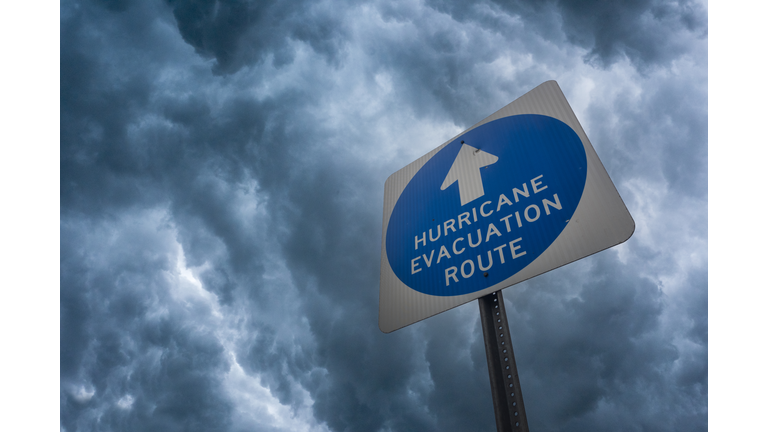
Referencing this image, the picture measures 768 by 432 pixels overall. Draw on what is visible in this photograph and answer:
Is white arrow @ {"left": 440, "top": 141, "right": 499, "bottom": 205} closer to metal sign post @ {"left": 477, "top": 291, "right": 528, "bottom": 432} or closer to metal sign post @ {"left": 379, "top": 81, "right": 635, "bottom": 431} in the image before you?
metal sign post @ {"left": 379, "top": 81, "right": 635, "bottom": 431}

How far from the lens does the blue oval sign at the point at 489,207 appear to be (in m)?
2.55

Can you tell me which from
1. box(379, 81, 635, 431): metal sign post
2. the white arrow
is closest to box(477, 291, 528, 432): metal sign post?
box(379, 81, 635, 431): metal sign post

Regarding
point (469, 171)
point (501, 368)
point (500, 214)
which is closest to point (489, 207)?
point (500, 214)

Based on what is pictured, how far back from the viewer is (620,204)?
229cm

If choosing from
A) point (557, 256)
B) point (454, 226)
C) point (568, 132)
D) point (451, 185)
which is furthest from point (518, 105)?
point (557, 256)

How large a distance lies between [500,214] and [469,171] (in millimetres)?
713

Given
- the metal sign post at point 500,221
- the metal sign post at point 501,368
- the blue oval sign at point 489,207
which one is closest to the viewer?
the metal sign post at point 501,368

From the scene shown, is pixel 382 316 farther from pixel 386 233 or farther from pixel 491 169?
pixel 491 169

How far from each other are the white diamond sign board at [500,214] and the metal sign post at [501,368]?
160 millimetres

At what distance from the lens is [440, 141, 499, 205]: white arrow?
3137mm

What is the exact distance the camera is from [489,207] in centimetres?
290

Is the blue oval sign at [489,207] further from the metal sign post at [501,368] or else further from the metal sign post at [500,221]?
the metal sign post at [501,368]

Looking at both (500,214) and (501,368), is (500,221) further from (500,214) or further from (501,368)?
(501,368)

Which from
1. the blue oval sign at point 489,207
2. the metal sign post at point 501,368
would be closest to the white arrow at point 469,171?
the blue oval sign at point 489,207
